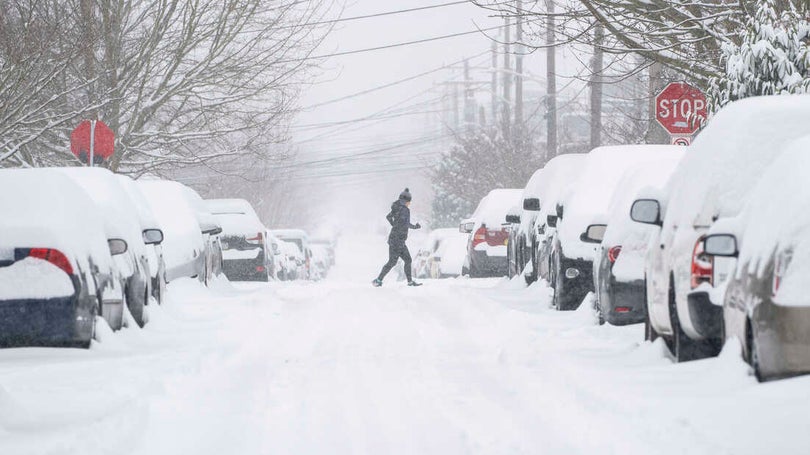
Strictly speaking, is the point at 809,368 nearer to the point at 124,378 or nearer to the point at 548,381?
the point at 548,381

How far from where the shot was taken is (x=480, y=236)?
85.2 ft

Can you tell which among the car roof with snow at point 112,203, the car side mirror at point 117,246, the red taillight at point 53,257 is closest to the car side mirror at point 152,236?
the car roof with snow at point 112,203

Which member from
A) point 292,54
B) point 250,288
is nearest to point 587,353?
point 250,288

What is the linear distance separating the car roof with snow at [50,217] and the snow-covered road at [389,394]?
786mm

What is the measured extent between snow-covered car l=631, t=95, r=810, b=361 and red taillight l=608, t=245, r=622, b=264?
2391 millimetres

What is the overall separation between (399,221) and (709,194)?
14.7 metres

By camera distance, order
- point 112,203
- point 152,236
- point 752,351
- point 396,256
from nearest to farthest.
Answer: point 752,351 → point 112,203 → point 152,236 → point 396,256

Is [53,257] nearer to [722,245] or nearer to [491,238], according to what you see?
[722,245]

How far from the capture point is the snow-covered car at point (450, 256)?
32.3 m

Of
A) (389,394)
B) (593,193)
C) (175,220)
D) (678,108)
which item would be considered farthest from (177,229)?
(389,394)

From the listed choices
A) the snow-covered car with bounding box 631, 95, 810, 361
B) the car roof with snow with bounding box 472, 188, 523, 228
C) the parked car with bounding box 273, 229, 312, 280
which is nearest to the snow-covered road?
the snow-covered car with bounding box 631, 95, 810, 361

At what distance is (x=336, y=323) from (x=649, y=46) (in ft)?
17.6

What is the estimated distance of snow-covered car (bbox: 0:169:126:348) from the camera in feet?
32.1

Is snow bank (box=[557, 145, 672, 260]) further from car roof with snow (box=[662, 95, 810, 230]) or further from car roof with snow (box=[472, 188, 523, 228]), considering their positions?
car roof with snow (box=[472, 188, 523, 228])
